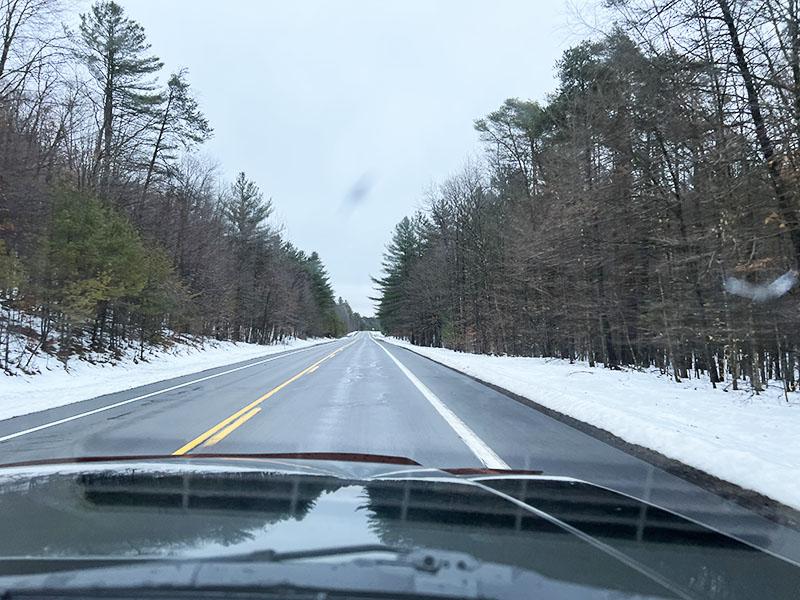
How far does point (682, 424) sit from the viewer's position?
336 inches

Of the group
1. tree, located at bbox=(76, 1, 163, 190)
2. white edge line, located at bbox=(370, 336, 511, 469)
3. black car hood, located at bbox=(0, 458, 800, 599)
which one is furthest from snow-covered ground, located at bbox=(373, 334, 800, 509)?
tree, located at bbox=(76, 1, 163, 190)

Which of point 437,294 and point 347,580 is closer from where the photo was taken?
point 347,580

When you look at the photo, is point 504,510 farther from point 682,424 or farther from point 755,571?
point 682,424

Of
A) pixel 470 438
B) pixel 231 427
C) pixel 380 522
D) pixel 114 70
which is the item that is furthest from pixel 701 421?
pixel 114 70

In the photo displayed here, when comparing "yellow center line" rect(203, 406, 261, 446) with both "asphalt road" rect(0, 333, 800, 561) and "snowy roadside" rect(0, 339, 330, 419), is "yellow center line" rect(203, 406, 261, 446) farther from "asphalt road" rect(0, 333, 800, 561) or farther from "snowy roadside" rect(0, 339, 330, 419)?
"snowy roadside" rect(0, 339, 330, 419)

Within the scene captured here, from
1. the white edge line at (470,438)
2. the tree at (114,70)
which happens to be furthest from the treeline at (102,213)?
the white edge line at (470,438)

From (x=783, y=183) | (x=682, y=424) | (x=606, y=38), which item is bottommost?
(x=682, y=424)

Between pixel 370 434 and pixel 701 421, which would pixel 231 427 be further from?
pixel 701 421

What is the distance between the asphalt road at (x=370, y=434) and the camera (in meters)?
5.45

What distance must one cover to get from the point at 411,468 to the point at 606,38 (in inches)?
435

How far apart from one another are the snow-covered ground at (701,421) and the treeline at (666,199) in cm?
164

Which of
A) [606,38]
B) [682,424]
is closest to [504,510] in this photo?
[682,424]

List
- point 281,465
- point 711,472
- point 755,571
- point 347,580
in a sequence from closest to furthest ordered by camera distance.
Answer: point 347,580 < point 755,571 < point 281,465 < point 711,472

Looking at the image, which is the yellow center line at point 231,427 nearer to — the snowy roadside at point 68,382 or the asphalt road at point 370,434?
the asphalt road at point 370,434
